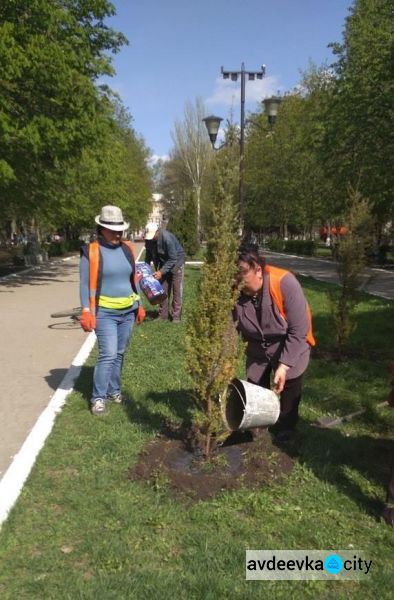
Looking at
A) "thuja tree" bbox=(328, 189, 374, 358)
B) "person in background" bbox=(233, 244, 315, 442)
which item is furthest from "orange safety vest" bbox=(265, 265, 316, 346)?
"thuja tree" bbox=(328, 189, 374, 358)

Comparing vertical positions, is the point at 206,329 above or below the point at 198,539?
above

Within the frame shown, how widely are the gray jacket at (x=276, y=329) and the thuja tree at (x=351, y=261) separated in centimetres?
349

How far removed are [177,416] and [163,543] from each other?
202 centimetres

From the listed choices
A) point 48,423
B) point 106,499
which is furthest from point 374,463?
point 48,423

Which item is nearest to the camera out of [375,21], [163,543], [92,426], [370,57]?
[163,543]

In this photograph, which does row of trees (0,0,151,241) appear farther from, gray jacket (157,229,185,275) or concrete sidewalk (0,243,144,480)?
gray jacket (157,229,185,275)

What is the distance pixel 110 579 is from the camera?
2789mm

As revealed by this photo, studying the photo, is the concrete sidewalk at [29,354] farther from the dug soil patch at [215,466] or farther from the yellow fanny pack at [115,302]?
the yellow fanny pack at [115,302]

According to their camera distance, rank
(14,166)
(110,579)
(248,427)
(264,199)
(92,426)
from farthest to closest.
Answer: (264,199) → (14,166) → (92,426) → (248,427) → (110,579)

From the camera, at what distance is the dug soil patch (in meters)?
3.76

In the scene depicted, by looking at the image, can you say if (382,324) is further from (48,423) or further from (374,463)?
(48,423)

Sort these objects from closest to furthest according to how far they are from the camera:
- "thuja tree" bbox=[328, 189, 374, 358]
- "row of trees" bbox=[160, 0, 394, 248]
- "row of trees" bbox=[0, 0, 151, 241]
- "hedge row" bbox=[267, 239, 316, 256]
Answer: "thuja tree" bbox=[328, 189, 374, 358]
"row of trees" bbox=[0, 0, 151, 241]
"row of trees" bbox=[160, 0, 394, 248]
"hedge row" bbox=[267, 239, 316, 256]

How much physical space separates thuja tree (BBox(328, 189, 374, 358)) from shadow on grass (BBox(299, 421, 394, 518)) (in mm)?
2994

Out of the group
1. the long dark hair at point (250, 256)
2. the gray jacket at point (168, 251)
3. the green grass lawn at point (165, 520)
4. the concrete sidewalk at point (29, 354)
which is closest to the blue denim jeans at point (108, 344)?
the green grass lawn at point (165, 520)
